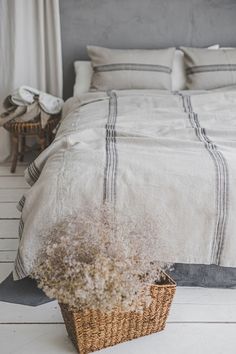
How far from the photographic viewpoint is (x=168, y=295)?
1403 mm

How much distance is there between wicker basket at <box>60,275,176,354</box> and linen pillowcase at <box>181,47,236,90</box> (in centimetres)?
193

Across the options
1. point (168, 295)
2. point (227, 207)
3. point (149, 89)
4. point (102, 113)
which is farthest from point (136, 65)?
point (168, 295)

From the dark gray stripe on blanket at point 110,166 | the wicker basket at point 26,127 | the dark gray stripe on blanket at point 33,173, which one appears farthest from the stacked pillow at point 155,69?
the dark gray stripe on blanket at point 33,173

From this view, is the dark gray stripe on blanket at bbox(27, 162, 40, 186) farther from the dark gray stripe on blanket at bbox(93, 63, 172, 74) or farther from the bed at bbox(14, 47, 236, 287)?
the dark gray stripe on blanket at bbox(93, 63, 172, 74)

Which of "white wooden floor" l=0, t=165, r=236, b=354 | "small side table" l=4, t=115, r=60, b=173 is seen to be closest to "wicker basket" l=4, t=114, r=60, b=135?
"small side table" l=4, t=115, r=60, b=173

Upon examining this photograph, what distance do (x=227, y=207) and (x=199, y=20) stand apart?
2201mm

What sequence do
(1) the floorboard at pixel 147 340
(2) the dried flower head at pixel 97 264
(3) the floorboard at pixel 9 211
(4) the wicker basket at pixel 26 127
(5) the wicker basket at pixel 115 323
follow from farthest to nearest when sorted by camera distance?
(4) the wicker basket at pixel 26 127 < (3) the floorboard at pixel 9 211 < (1) the floorboard at pixel 147 340 < (5) the wicker basket at pixel 115 323 < (2) the dried flower head at pixel 97 264

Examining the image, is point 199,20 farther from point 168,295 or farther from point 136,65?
point 168,295

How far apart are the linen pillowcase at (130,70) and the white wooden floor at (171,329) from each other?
1671 millimetres

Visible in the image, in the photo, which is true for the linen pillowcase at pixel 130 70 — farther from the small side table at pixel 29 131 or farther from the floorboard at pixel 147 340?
the floorboard at pixel 147 340

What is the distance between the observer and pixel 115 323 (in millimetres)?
1356

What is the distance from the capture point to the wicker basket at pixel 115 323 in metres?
1.30

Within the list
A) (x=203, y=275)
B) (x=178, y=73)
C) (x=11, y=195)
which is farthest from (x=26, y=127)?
(x=203, y=275)

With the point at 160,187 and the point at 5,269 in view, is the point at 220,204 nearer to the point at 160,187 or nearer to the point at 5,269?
the point at 160,187
